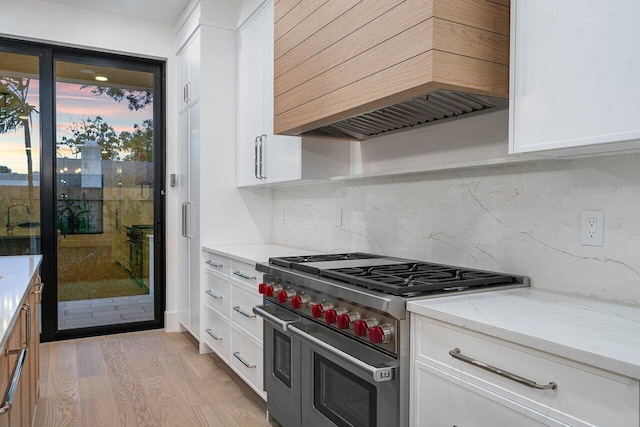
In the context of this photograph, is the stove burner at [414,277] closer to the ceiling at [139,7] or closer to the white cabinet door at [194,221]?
the white cabinet door at [194,221]

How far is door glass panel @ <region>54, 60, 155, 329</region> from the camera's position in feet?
13.2

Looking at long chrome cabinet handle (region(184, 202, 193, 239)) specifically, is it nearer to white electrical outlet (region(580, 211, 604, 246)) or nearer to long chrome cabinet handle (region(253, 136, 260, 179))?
long chrome cabinet handle (region(253, 136, 260, 179))

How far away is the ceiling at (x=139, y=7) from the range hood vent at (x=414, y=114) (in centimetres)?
215

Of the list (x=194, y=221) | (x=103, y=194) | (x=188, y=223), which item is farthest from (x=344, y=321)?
(x=103, y=194)

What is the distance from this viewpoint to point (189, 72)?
3883 millimetres

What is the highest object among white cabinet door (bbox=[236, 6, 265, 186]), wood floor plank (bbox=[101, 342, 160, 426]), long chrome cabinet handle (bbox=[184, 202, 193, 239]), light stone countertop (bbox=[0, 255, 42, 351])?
white cabinet door (bbox=[236, 6, 265, 186])

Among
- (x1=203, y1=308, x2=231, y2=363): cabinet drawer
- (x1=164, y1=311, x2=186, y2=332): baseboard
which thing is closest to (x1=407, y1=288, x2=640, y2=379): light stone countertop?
(x1=203, y1=308, x2=231, y2=363): cabinet drawer

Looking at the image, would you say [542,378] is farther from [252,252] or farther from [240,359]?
[252,252]

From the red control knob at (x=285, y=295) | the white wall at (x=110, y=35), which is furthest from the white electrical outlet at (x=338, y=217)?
the white wall at (x=110, y=35)

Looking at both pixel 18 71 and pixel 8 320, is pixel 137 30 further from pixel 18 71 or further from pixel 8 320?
pixel 8 320

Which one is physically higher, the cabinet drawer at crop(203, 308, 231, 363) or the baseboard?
the cabinet drawer at crop(203, 308, 231, 363)

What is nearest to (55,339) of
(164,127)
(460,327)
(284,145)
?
(164,127)

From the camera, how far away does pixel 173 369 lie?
3.29 metres

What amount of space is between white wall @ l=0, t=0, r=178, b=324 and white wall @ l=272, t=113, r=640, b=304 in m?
2.07
